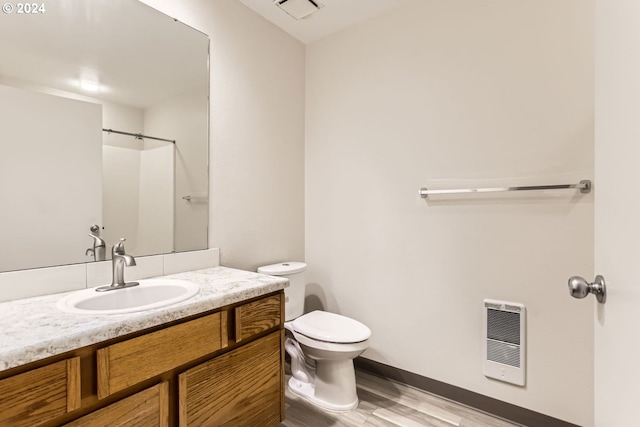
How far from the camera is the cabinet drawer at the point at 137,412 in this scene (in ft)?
2.91

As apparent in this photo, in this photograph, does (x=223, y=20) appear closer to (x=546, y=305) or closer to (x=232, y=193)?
(x=232, y=193)

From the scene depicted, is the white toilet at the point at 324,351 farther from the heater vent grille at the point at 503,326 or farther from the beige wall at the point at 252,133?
the heater vent grille at the point at 503,326

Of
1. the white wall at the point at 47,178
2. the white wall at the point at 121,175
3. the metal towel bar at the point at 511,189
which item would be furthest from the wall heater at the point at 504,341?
the white wall at the point at 47,178

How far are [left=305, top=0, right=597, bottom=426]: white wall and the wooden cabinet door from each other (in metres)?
0.91

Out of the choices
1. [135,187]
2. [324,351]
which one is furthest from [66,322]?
[324,351]

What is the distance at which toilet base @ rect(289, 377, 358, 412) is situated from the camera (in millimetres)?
1761

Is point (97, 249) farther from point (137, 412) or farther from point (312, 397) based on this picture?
point (312, 397)

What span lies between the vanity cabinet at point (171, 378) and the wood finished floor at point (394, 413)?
1.11 ft

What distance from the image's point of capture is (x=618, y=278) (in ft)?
2.13

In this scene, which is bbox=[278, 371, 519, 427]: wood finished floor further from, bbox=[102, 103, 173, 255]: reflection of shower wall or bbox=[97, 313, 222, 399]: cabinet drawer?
bbox=[102, 103, 173, 255]: reflection of shower wall

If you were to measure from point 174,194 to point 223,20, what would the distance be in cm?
109

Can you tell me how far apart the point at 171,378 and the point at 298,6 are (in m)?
2.12

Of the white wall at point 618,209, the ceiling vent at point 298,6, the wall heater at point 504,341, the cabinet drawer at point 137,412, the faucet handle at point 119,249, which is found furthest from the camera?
the ceiling vent at point 298,6

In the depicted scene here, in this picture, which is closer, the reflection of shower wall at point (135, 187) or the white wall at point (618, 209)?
the white wall at point (618, 209)
